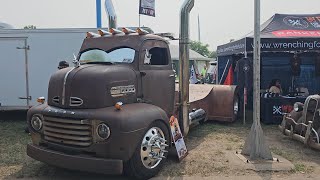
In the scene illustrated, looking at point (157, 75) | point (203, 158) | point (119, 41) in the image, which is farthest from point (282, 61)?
point (119, 41)

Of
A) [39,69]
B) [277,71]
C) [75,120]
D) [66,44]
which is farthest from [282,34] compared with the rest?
[75,120]

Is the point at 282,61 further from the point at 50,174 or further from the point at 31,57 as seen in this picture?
the point at 50,174

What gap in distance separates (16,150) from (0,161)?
30.7 inches

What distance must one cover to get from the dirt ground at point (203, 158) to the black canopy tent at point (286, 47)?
2547 millimetres

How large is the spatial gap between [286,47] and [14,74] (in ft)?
24.8

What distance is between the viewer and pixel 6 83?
992 centimetres

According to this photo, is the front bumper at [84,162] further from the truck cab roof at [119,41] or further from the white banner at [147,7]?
the white banner at [147,7]

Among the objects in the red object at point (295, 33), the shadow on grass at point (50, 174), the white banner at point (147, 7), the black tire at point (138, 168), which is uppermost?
the white banner at point (147, 7)

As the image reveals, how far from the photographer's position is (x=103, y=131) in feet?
16.4

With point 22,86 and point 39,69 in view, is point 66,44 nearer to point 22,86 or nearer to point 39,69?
point 39,69

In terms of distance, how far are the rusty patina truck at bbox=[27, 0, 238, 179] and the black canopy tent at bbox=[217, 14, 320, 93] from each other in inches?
184

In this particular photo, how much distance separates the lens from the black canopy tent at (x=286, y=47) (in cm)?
1030

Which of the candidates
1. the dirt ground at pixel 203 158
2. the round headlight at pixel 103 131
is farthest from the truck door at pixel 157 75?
the round headlight at pixel 103 131

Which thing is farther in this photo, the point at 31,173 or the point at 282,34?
the point at 282,34
